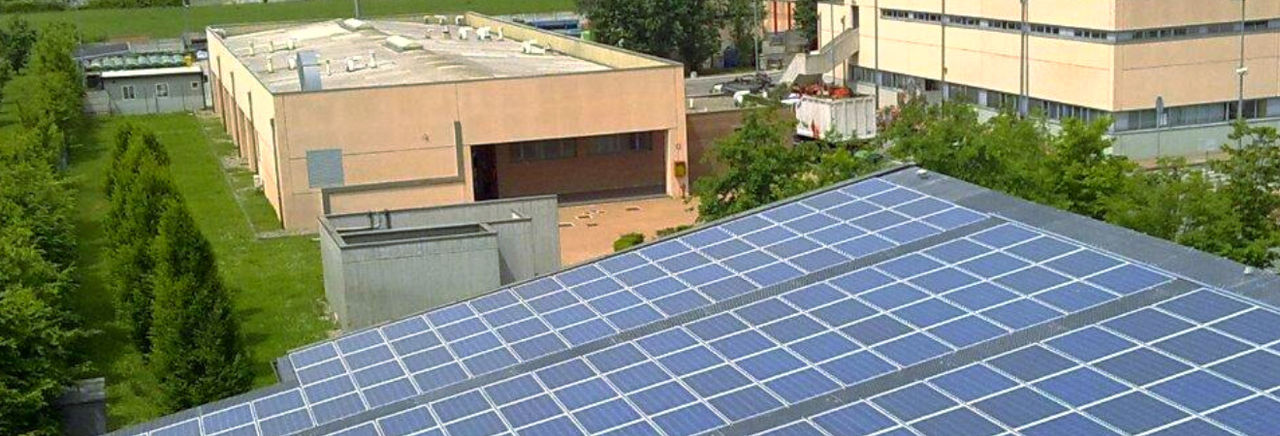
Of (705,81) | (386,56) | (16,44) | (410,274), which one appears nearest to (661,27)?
(705,81)

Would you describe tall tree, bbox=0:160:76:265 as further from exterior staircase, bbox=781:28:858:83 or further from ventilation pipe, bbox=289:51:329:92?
exterior staircase, bbox=781:28:858:83

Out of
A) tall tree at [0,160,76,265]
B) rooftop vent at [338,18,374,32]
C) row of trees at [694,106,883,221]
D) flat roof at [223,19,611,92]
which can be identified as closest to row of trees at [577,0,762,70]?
flat roof at [223,19,611,92]

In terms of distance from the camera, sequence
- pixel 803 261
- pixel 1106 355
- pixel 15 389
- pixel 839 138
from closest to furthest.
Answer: pixel 1106 355, pixel 803 261, pixel 15 389, pixel 839 138

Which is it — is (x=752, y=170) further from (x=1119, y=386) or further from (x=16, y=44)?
(x=16, y=44)

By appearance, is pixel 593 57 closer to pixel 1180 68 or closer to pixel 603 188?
pixel 603 188

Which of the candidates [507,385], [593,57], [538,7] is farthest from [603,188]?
[538,7]

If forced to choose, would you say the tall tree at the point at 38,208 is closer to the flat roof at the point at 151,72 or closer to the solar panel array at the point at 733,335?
the solar panel array at the point at 733,335
